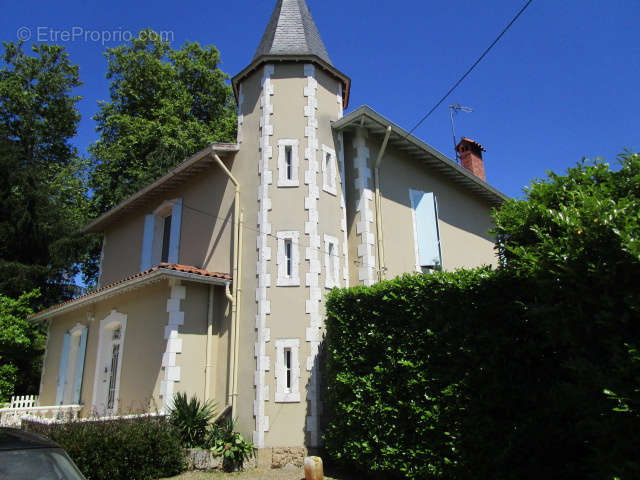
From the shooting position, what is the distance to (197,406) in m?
8.65

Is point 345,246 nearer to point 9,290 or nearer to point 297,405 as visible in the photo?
point 297,405

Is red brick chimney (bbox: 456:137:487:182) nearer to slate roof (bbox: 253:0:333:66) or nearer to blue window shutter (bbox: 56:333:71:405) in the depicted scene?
slate roof (bbox: 253:0:333:66)

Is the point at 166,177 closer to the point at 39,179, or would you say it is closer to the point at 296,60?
the point at 296,60

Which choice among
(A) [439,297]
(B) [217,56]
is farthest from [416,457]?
(B) [217,56]

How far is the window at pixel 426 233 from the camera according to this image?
11.8m

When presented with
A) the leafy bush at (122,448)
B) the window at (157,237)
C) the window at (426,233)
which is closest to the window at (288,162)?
the window at (426,233)

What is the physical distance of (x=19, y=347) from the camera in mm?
16609

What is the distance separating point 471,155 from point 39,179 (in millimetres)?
18341

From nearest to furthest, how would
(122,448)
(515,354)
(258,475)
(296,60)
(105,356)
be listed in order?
1. (515,354)
2. (122,448)
3. (258,475)
4. (296,60)
5. (105,356)

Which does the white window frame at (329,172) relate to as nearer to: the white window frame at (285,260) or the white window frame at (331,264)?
the white window frame at (331,264)

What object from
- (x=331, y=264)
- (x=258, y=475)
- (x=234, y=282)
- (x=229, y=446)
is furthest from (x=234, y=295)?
(x=258, y=475)

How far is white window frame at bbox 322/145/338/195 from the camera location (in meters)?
10.3

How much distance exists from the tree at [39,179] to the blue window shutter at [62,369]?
5.79m

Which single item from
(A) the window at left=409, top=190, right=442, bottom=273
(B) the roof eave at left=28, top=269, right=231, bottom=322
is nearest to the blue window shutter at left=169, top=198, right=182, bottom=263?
(B) the roof eave at left=28, top=269, right=231, bottom=322
